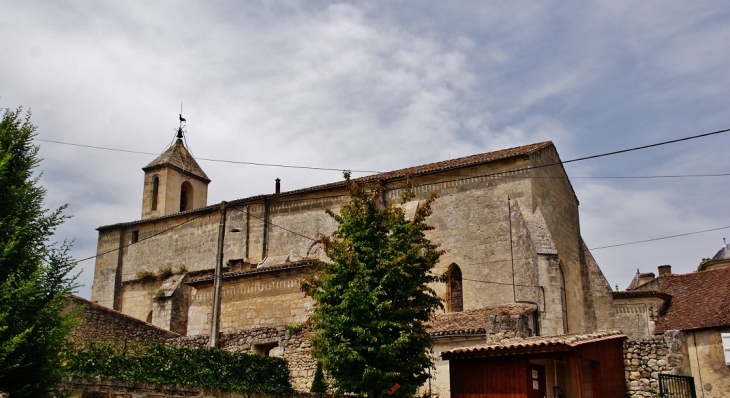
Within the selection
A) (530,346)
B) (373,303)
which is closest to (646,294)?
(530,346)

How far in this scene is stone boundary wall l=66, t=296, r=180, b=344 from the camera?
1966 cm

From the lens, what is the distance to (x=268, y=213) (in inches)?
1164

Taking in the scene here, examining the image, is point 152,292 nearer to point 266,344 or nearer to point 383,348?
point 266,344

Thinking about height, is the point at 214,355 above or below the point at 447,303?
below

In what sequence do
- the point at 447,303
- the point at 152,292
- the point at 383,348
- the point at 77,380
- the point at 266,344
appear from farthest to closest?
the point at 152,292
the point at 447,303
the point at 266,344
the point at 383,348
the point at 77,380

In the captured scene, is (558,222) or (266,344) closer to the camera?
(266,344)

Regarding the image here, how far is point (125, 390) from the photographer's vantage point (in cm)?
1148

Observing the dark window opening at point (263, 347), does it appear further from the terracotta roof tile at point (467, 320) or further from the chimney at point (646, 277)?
the chimney at point (646, 277)

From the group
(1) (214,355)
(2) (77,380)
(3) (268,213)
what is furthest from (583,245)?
(2) (77,380)

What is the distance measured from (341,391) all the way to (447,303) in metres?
10.7

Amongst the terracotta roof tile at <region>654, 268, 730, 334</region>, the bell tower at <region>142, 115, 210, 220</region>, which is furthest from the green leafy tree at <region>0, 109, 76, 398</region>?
the bell tower at <region>142, 115, 210, 220</region>

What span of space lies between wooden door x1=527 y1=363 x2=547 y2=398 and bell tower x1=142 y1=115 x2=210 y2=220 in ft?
83.6

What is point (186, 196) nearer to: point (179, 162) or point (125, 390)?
point (179, 162)

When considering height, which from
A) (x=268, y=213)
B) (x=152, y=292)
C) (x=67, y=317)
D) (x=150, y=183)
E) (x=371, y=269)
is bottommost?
(x=67, y=317)
